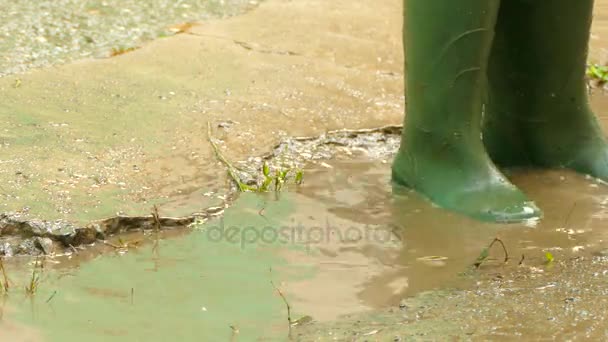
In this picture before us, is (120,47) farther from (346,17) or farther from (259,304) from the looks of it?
(259,304)

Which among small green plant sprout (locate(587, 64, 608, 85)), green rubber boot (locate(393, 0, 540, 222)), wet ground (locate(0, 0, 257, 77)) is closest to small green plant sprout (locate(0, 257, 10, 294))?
green rubber boot (locate(393, 0, 540, 222))

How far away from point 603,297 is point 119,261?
2.94 feet

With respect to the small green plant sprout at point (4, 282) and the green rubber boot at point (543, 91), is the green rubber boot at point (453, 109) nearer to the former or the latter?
the green rubber boot at point (543, 91)

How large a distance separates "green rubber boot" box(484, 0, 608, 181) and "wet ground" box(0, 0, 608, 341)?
0.08 metres

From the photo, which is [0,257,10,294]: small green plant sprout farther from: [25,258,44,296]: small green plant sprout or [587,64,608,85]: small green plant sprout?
[587,64,608,85]: small green plant sprout

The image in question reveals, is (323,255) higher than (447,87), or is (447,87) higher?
(447,87)

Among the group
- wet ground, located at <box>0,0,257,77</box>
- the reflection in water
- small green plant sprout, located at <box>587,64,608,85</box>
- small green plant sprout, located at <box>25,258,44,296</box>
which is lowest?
small green plant sprout, located at <box>587,64,608,85</box>

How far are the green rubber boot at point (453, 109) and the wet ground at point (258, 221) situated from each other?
0.06 meters

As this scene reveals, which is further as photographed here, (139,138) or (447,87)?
(139,138)

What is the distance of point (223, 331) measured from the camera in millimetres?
1800

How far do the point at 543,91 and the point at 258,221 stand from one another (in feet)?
2.69

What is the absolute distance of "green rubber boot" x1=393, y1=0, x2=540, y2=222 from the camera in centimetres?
235

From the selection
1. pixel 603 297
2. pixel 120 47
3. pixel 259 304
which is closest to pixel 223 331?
pixel 259 304

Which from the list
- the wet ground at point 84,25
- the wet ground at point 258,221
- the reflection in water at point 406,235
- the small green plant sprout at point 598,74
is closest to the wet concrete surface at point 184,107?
the wet ground at point 258,221
